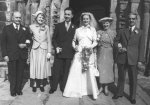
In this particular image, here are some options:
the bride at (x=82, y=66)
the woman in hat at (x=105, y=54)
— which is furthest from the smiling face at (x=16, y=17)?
the woman in hat at (x=105, y=54)

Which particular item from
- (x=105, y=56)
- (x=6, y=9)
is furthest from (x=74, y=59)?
(x=6, y=9)

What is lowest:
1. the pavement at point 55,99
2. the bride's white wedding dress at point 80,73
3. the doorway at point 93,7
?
the pavement at point 55,99

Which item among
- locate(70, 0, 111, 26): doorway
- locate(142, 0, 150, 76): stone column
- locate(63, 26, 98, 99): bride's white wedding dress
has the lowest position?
locate(63, 26, 98, 99): bride's white wedding dress

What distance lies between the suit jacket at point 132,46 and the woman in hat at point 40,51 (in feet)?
5.45

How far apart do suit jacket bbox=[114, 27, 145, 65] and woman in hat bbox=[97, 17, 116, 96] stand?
0.97ft

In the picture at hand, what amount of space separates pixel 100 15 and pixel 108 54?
366 cm

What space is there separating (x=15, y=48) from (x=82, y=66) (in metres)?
1.56

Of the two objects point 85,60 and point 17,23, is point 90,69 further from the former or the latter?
point 17,23

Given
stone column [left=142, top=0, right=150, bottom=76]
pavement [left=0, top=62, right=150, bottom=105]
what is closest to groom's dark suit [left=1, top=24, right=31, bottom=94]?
pavement [left=0, top=62, right=150, bottom=105]

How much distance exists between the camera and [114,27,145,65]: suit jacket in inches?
220

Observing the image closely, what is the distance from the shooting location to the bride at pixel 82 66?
19.2ft

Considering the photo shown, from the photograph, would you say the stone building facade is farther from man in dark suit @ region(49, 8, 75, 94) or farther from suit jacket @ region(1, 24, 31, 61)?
man in dark suit @ region(49, 8, 75, 94)

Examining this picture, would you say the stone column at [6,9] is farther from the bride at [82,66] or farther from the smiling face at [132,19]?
the smiling face at [132,19]

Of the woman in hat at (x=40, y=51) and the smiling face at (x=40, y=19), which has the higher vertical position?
the smiling face at (x=40, y=19)
